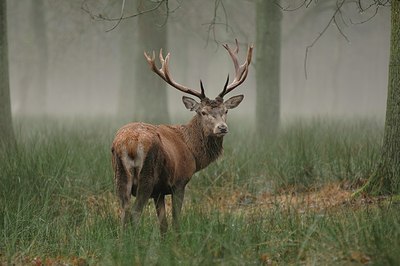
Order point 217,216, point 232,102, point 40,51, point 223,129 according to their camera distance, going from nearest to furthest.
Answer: point 217,216 → point 223,129 → point 232,102 → point 40,51

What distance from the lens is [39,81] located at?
2870 cm

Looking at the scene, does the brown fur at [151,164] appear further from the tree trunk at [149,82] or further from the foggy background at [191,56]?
the foggy background at [191,56]

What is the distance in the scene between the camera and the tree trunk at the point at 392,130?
645 centimetres

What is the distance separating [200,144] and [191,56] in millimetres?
34211

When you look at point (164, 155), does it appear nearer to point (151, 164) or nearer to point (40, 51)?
point (151, 164)

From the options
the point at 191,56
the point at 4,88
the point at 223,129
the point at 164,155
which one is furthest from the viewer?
the point at 191,56

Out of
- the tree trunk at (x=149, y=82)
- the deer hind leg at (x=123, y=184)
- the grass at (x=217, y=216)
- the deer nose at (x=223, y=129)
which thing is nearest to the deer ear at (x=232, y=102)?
the deer nose at (x=223, y=129)

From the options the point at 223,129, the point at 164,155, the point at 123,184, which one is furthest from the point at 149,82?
the point at 123,184

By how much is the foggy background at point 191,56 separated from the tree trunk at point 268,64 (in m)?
3.17

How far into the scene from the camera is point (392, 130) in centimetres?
650

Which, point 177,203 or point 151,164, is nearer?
point 151,164

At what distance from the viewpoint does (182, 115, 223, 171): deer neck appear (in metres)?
6.58

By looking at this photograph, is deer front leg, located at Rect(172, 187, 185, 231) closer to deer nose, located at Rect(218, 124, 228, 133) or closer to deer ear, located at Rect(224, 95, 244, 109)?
deer nose, located at Rect(218, 124, 228, 133)

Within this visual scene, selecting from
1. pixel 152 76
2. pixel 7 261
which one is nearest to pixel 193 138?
pixel 7 261
